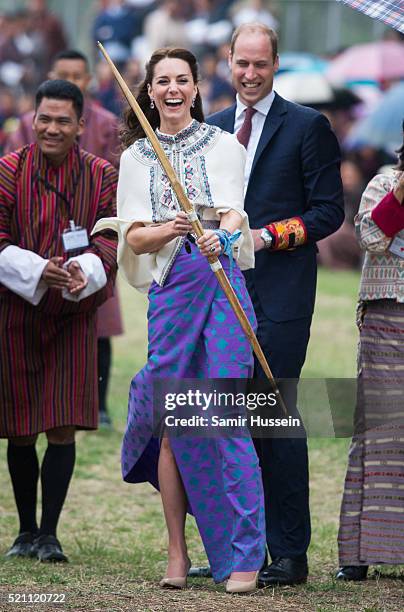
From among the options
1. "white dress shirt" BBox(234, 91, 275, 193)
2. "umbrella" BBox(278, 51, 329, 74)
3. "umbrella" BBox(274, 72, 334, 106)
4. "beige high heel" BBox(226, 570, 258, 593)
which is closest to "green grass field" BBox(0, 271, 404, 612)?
"beige high heel" BBox(226, 570, 258, 593)

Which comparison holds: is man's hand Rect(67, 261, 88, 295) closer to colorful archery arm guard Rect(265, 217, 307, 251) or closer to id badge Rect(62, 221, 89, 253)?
id badge Rect(62, 221, 89, 253)

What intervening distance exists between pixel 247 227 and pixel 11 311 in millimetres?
1362

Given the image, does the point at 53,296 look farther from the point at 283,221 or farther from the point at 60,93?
the point at 283,221

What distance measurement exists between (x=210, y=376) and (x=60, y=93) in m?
1.67

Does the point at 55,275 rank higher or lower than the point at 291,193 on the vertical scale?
lower

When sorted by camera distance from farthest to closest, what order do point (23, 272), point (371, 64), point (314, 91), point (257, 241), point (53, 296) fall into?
point (371, 64), point (314, 91), point (53, 296), point (23, 272), point (257, 241)

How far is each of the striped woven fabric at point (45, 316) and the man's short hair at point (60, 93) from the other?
0.23m

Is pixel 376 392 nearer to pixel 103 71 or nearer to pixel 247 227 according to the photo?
pixel 247 227

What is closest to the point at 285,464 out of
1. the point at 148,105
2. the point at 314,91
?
the point at 148,105

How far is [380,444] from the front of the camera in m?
6.15

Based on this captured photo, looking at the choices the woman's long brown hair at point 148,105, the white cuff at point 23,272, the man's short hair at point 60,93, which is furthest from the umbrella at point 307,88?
the woman's long brown hair at point 148,105

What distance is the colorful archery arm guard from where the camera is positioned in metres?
5.87

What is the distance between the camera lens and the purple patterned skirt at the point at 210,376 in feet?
18.1

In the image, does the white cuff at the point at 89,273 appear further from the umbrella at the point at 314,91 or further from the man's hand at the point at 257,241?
the umbrella at the point at 314,91
